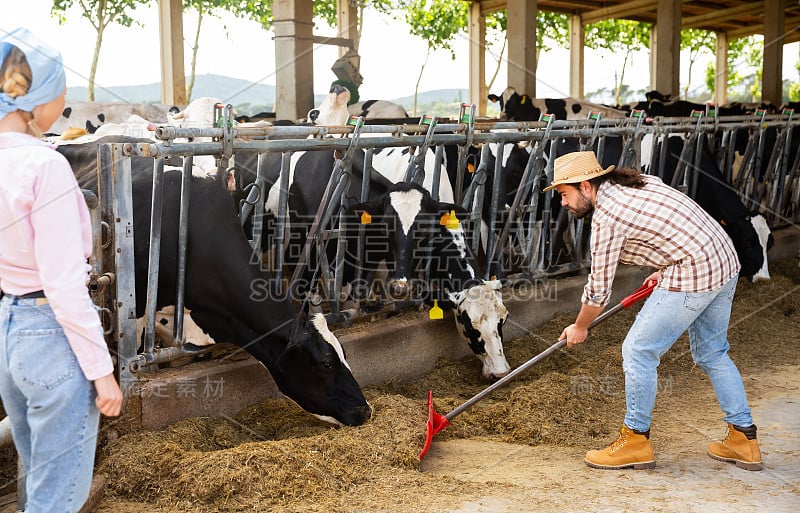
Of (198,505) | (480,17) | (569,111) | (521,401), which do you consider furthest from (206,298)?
(480,17)

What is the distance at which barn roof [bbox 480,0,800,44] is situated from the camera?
17.4 meters

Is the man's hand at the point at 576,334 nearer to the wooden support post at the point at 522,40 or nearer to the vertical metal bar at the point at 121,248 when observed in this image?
the vertical metal bar at the point at 121,248

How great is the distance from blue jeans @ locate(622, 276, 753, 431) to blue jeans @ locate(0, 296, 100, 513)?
8.21ft

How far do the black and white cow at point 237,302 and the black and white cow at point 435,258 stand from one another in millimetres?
1150

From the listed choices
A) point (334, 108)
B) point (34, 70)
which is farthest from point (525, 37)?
point (34, 70)

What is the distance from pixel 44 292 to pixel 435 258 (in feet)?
12.2

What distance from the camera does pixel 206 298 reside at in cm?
435

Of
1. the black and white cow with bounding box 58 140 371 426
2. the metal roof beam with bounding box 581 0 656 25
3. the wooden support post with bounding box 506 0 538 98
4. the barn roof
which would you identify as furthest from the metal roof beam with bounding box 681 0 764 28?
the black and white cow with bounding box 58 140 371 426

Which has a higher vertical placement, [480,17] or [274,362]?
[480,17]

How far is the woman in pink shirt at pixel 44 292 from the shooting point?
205 centimetres

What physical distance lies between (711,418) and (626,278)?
2.83 meters

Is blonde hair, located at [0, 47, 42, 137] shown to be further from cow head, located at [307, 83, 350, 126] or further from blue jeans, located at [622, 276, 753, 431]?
cow head, located at [307, 83, 350, 126]

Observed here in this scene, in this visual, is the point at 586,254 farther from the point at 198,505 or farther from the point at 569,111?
the point at 569,111

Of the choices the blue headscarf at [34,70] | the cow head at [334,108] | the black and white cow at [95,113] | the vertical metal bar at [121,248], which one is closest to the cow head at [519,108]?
the cow head at [334,108]
